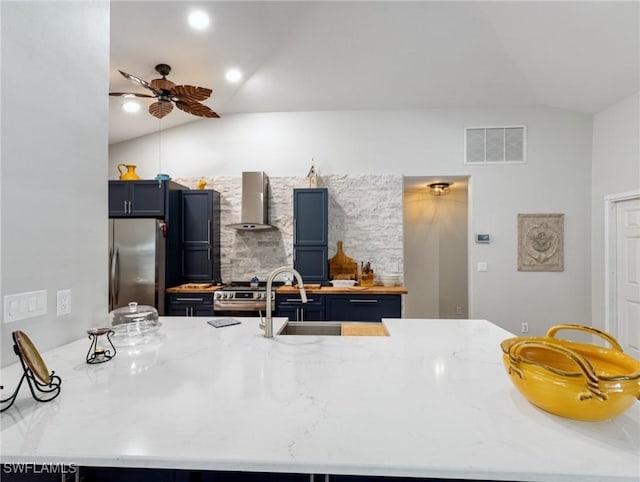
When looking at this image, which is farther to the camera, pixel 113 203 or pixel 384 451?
pixel 113 203

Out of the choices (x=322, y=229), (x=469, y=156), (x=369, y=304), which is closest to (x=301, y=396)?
(x=369, y=304)

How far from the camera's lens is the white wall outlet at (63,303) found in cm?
144

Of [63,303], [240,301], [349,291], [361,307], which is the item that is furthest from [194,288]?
[63,303]

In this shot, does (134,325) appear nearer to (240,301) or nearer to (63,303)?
(63,303)

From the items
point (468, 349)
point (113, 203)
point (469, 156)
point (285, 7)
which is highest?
point (285, 7)

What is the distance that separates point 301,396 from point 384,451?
0.32 metres

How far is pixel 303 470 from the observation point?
694mm

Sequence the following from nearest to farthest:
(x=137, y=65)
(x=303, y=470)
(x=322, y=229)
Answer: (x=303, y=470)
(x=137, y=65)
(x=322, y=229)

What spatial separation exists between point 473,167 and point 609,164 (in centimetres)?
150

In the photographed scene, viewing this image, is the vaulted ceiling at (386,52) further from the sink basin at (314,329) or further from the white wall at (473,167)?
the sink basin at (314,329)

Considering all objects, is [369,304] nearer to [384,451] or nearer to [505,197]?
[505,197]

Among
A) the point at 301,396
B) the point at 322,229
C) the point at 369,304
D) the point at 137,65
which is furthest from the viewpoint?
the point at 322,229

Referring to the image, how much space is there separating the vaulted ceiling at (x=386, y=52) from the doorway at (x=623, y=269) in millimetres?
1276

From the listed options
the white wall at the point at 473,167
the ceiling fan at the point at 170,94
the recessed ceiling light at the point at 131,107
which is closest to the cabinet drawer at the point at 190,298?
the white wall at the point at 473,167
